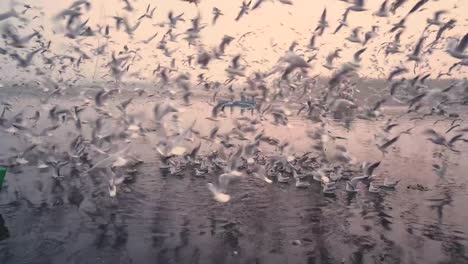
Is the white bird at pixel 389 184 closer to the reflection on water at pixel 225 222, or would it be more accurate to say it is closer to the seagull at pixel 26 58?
the reflection on water at pixel 225 222

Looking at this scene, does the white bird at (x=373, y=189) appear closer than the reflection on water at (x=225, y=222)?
No

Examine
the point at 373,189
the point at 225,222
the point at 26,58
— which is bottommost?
the point at 225,222

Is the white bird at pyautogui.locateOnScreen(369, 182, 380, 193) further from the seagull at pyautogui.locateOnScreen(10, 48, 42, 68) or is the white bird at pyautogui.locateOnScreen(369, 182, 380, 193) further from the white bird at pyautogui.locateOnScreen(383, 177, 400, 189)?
the seagull at pyautogui.locateOnScreen(10, 48, 42, 68)

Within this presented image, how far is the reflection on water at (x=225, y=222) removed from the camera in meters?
8.92

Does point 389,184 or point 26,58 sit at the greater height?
point 26,58

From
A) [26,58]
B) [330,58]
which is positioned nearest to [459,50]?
[330,58]

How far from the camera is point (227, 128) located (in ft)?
88.9

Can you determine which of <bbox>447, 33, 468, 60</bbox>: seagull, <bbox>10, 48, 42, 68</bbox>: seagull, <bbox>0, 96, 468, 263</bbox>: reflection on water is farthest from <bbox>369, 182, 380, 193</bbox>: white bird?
<bbox>10, 48, 42, 68</bbox>: seagull

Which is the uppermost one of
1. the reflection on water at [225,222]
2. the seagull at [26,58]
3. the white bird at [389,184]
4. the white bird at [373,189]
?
the seagull at [26,58]

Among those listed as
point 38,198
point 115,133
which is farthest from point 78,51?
point 38,198

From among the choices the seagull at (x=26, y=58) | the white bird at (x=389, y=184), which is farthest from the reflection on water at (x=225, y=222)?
the seagull at (x=26, y=58)

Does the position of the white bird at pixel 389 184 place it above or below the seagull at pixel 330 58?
below

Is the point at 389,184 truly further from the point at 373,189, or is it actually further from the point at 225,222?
the point at 225,222

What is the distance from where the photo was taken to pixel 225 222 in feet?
35.5
